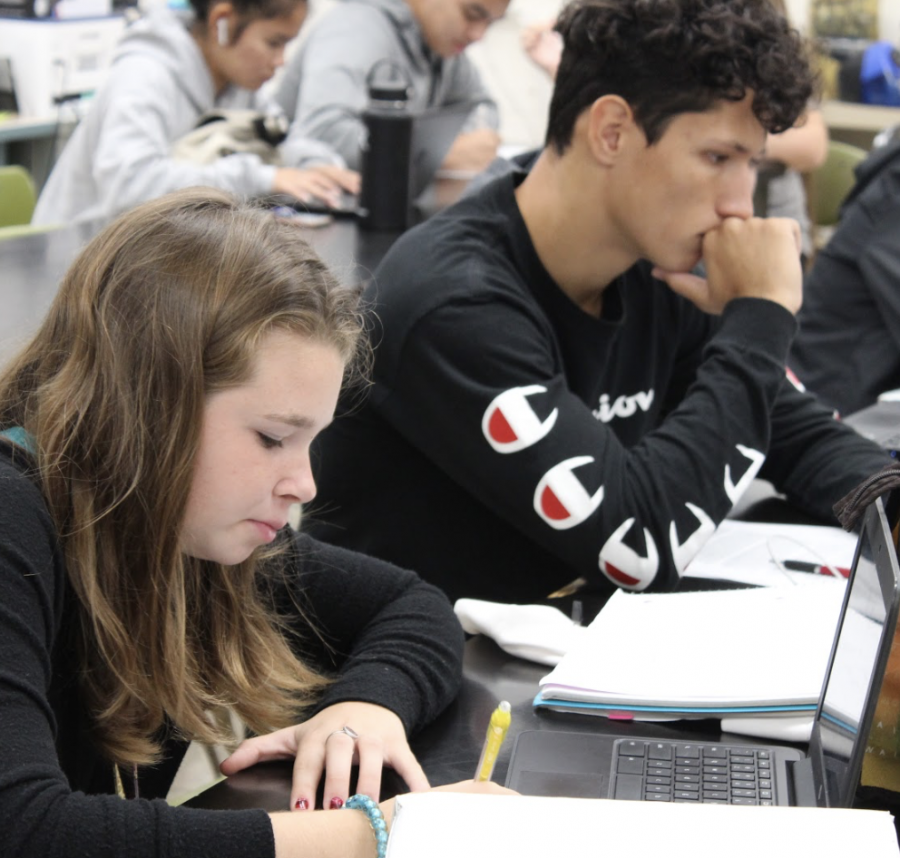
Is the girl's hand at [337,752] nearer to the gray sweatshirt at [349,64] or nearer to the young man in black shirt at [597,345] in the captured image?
the young man in black shirt at [597,345]

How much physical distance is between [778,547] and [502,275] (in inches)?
17.0

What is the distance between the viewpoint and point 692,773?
891 millimetres

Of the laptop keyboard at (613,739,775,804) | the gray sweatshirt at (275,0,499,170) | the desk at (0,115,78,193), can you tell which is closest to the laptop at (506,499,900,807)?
the laptop keyboard at (613,739,775,804)

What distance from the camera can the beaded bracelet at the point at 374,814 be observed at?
0.77 meters

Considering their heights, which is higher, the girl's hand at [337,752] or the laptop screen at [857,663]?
the laptop screen at [857,663]

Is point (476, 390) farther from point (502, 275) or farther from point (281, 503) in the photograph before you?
point (281, 503)

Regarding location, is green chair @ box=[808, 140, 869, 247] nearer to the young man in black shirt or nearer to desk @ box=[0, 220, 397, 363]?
desk @ box=[0, 220, 397, 363]

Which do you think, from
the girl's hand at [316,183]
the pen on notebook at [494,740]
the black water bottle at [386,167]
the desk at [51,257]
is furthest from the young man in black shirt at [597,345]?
the girl's hand at [316,183]

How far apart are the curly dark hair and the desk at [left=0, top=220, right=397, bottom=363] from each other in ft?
1.41

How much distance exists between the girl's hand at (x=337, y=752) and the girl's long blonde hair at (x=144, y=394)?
70mm

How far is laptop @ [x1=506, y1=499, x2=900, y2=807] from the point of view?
77cm

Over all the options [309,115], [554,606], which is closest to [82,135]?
[309,115]

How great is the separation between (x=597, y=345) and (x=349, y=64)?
1937 mm

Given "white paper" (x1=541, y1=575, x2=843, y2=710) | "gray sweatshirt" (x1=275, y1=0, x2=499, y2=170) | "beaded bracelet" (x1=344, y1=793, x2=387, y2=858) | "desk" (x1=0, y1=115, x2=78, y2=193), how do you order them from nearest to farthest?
"beaded bracelet" (x1=344, y1=793, x2=387, y2=858) < "white paper" (x1=541, y1=575, x2=843, y2=710) < "gray sweatshirt" (x1=275, y1=0, x2=499, y2=170) < "desk" (x1=0, y1=115, x2=78, y2=193)
